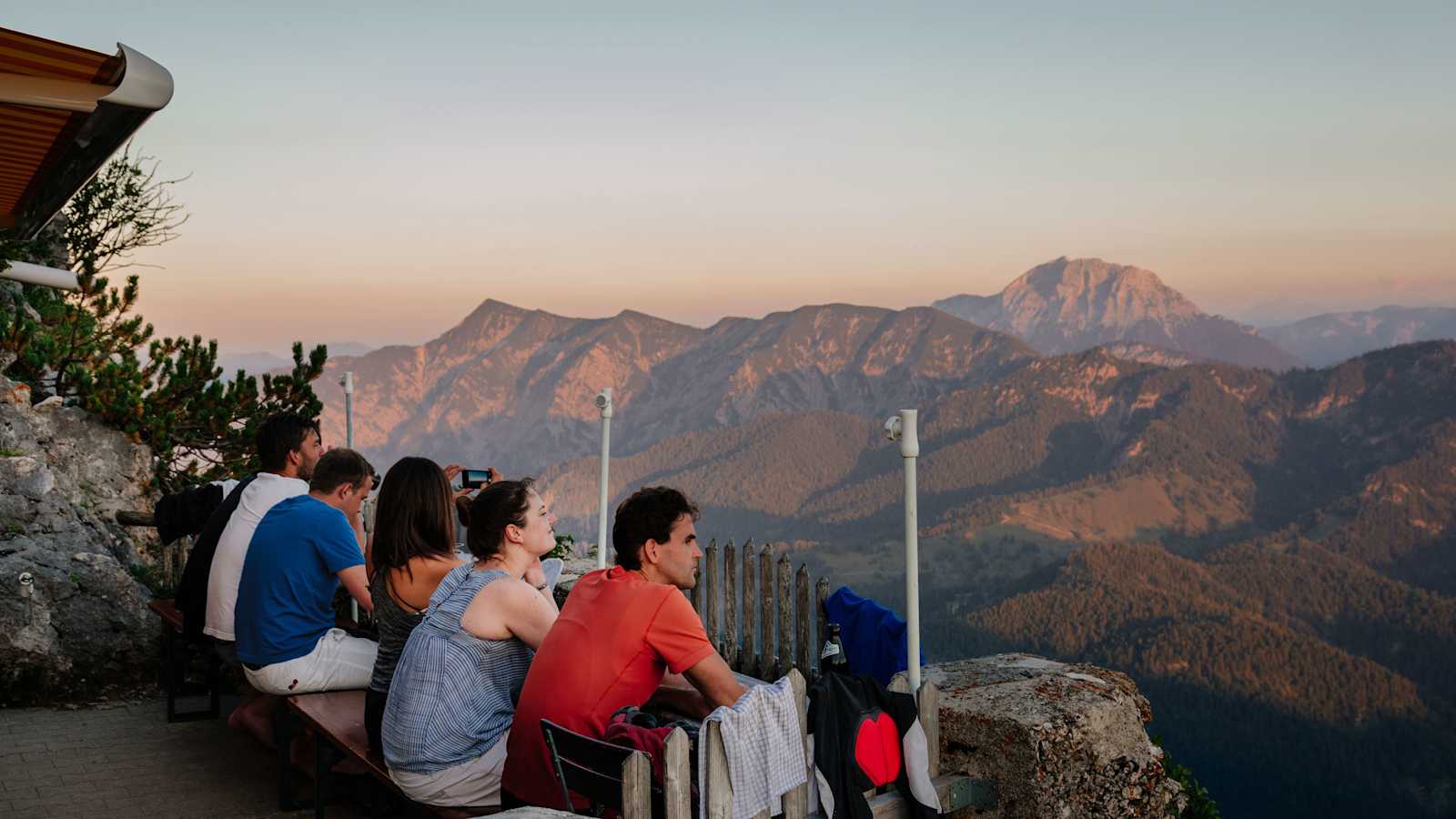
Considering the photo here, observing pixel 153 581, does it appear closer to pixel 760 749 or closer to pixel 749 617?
pixel 749 617

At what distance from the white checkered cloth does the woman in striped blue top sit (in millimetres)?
803

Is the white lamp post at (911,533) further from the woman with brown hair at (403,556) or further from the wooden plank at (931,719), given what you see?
the woman with brown hair at (403,556)

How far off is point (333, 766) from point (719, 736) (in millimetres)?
2419

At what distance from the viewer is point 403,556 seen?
4035 mm

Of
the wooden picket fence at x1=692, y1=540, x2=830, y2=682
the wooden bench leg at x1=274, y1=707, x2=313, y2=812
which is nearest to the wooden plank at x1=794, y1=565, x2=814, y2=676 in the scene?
the wooden picket fence at x1=692, y1=540, x2=830, y2=682

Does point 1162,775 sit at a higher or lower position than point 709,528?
higher

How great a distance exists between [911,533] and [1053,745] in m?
0.91

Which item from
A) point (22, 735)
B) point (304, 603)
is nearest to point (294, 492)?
point (304, 603)

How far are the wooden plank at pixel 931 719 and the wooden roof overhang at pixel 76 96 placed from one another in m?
2.86

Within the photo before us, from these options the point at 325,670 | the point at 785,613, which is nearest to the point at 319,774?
the point at 325,670

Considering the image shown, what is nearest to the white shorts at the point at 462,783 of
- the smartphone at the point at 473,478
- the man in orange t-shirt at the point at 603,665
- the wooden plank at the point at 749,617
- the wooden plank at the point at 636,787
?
the man in orange t-shirt at the point at 603,665

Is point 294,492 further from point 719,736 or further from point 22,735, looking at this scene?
point 719,736

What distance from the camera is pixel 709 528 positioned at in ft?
582

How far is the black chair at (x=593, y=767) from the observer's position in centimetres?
295
